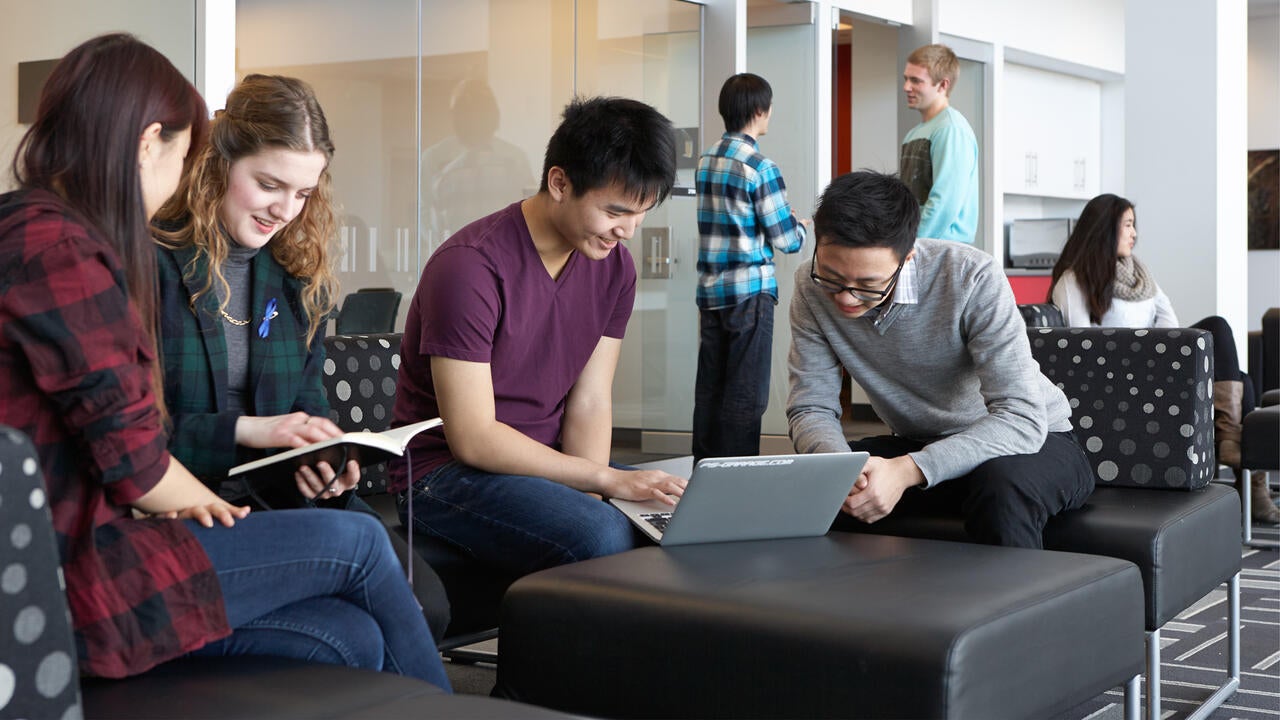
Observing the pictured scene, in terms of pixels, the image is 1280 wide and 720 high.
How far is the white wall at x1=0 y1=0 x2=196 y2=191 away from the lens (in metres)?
3.30

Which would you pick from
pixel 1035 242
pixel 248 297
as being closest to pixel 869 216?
pixel 248 297

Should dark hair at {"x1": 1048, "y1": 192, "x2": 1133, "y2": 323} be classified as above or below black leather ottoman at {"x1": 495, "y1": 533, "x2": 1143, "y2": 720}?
above

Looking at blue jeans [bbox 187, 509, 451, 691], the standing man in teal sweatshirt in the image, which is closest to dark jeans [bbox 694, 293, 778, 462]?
the standing man in teal sweatshirt

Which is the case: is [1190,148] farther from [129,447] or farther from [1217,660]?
[129,447]

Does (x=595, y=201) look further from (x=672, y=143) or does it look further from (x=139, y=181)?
(x=139, y=181)

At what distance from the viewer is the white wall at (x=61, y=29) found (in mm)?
3305

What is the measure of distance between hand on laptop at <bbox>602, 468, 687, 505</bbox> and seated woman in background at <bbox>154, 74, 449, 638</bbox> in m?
0.36

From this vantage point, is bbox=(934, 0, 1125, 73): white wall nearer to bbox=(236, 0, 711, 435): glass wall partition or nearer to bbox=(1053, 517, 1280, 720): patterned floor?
bbox=(236, 0, 711, 435): glass wall partition

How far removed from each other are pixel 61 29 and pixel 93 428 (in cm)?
242

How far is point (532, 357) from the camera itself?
2287 mm

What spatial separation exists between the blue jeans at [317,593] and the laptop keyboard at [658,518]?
56 cm

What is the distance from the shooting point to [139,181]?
1451mm

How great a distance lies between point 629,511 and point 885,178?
29.8 inches

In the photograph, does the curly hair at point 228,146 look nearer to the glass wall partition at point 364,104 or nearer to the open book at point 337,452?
the open book at point 337,452
